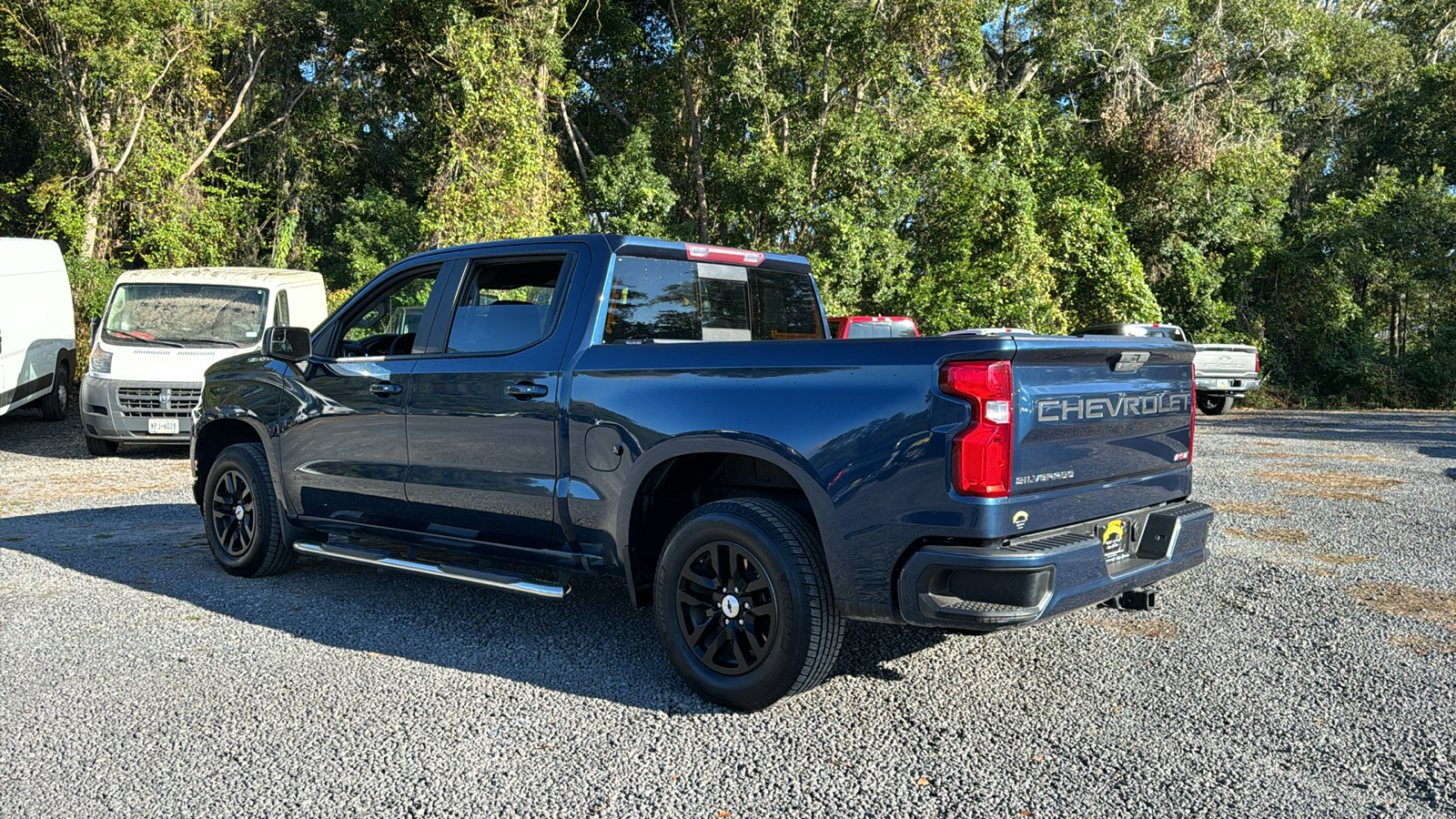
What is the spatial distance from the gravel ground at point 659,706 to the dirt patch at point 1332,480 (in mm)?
3470

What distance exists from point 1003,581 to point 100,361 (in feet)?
38.9

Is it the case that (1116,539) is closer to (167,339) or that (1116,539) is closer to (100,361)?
(167,339)

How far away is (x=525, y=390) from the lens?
489 centimetres

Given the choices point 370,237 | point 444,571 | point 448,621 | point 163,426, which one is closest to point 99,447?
point 163,426

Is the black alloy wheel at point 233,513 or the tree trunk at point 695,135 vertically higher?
the tree trunk at point 695,135

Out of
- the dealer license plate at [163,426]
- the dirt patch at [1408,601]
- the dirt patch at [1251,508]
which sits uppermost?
the dealer license plate at [163,426]

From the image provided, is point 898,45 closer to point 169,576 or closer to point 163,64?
point 163,64

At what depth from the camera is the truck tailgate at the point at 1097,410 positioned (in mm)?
3795

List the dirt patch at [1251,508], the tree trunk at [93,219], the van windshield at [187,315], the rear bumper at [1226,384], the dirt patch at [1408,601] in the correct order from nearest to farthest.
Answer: the dirt patch at [1408,601] < the dirt patch at [1251,508] < the van windshield at [187,315] < the rear bumper at [1226,384] < the tree trunk at [93,219]

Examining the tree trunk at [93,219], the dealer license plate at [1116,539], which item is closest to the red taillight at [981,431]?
the dealer license plate at [1116,539]

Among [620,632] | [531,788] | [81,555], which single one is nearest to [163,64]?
[81,555]

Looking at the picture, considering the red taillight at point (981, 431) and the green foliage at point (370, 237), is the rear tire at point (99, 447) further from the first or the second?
the red taillight at point (981, 431)

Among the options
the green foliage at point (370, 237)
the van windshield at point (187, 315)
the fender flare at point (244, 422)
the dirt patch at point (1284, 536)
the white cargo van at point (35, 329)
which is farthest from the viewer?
the green foliage at point (370, 237)

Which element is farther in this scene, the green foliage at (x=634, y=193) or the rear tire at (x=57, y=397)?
the green foliage at (x=634, y=193)
